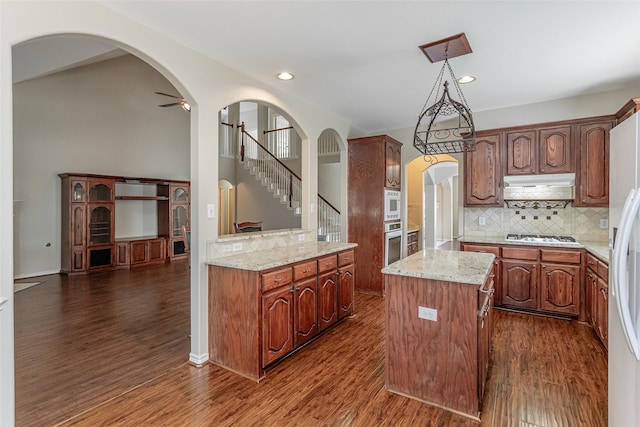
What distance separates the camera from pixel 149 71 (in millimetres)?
7520

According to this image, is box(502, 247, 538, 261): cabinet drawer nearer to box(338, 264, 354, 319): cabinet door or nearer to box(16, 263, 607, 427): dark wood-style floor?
box(16, 263, 607, 427): dark wood-style floor

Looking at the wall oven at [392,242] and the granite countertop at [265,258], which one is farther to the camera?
the wall oven at [392,242]

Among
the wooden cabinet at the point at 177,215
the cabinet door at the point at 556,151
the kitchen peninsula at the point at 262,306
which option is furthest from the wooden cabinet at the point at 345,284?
the wooden cabinet at the point at 177,215

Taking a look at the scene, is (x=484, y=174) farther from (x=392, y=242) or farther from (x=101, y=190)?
(x=101, y=190)

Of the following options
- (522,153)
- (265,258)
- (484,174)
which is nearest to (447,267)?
(265,258)

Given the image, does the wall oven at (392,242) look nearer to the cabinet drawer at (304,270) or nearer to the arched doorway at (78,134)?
the cabinet drawer at (304,270)

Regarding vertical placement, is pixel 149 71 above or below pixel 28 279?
above

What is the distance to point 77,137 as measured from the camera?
6375mm

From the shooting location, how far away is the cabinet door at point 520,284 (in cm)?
380

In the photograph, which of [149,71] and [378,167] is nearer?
[378,167]

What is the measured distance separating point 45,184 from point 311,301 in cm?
614

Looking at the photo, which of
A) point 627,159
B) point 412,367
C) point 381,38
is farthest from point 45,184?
point 627,159

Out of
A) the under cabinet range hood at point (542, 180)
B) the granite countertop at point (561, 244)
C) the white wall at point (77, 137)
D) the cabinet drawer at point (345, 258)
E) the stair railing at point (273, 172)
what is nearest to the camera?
the granite countertop at point (561, 244)

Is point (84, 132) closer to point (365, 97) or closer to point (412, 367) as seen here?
point (365, 97)
